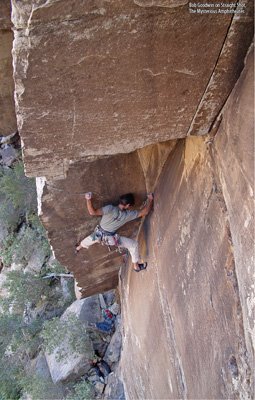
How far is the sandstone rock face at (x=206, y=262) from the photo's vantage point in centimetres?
185

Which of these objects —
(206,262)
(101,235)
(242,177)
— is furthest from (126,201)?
(242,177)

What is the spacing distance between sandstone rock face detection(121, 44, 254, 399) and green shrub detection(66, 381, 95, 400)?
340cm

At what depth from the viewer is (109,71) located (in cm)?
167

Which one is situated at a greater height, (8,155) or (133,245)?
(133,245)

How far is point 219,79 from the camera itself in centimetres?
183

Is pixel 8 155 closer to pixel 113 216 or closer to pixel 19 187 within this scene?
pixel 19 187

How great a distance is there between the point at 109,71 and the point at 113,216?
1.94 metres

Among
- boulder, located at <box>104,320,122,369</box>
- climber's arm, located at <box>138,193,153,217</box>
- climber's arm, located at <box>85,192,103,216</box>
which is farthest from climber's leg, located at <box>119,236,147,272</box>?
boulder, located at <box>104,320,122,369</box>

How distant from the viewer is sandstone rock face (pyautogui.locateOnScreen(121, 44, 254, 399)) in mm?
1846

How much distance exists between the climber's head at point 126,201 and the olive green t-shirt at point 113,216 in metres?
0.07

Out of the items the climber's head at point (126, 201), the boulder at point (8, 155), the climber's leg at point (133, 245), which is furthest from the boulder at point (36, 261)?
the climber's head at point (126, 201)

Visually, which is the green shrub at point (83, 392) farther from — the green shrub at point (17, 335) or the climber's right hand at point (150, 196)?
the climber's right hand at point (150, 196)

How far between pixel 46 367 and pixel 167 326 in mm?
5651

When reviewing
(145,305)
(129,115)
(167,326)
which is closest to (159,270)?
(167,326)
